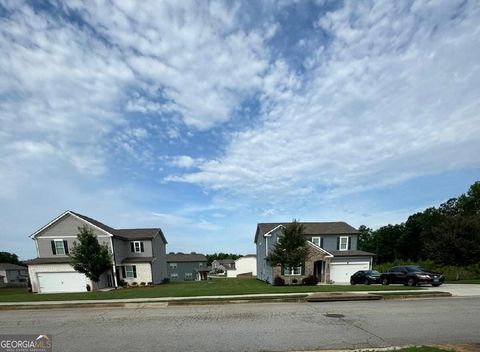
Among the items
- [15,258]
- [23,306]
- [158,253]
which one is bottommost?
[15,258]

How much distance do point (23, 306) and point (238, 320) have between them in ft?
33.1

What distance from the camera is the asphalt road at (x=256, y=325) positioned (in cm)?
654

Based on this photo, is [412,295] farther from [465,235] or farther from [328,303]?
[465,235]

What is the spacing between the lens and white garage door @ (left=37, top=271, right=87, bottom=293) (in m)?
29.1

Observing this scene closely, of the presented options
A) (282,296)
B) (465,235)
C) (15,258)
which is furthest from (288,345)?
(15,258)

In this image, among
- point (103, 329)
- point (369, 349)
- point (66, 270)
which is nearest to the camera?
point (369, 349)

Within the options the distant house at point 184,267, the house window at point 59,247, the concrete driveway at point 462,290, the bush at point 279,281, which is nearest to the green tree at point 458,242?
the concrete driveway at point 462,290

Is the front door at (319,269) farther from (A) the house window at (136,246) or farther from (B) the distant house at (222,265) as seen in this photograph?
(B) the distant house at (222,265)

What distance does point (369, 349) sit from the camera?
19.0 feet

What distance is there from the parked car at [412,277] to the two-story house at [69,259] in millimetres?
25391

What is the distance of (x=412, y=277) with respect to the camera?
1969 centimetres

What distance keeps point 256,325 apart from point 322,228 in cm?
3096

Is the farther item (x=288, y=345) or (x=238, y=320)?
(x=238, y=320)

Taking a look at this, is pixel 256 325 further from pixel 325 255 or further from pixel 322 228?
pixel 322 228
